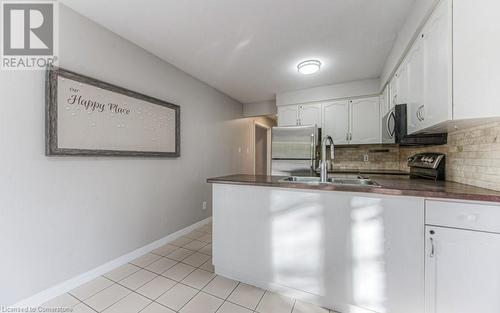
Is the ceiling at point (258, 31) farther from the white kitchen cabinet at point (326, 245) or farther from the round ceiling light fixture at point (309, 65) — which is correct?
the white kitchen cabinet at point (326, 245)

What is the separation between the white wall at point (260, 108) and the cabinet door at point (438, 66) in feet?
9.68

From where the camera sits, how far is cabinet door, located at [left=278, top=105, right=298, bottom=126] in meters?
3.81

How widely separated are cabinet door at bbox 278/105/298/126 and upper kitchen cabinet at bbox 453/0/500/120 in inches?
104

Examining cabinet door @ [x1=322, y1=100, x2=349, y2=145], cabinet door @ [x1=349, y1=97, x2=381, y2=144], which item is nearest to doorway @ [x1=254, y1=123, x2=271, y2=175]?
cabinet door @ [x1=322, y1=100, x2=349, y2=145]

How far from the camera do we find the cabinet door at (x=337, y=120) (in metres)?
3.46

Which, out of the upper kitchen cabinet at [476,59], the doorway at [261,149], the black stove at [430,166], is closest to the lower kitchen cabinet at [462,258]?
the upper kitchen cabinet at [476,59]

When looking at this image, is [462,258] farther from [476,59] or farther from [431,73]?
[431,73]

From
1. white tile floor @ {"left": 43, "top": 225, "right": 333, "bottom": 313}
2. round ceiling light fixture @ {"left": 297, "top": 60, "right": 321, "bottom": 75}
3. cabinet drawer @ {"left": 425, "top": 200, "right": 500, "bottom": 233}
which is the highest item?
round ceiling light fixture @ {"left": 297, "top": 60, "right": 321, "bottom": 75}

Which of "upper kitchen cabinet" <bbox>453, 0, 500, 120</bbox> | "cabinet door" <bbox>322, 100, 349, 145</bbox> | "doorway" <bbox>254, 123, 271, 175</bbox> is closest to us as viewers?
"upper kitchen cabinet" <bbox>453, 0, 500, 120</bbox>

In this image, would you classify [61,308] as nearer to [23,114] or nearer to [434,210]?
[23,114]

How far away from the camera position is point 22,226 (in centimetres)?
146

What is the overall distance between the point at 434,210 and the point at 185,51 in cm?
275

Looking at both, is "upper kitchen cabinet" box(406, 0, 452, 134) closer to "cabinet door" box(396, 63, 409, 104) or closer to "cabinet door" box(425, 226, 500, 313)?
"cabinet door" box(396, 63, 409, 104)

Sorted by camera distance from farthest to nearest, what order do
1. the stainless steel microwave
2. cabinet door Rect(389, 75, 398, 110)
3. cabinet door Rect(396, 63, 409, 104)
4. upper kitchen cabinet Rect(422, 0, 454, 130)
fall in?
cabinet door Rect(389, 75, 398, 110) → cabinet door Rect(396, 63, 409, 104) → the stainless steel microwave → upper kitchen cabinet Rect(422, 0, 454, 130)
